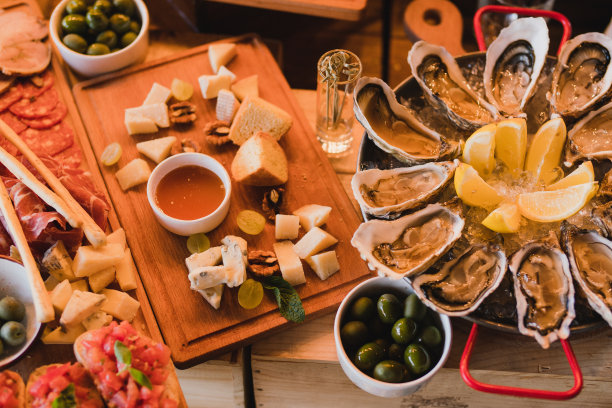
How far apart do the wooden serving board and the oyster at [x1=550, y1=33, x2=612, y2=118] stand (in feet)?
2.08

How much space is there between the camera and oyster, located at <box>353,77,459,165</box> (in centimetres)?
134

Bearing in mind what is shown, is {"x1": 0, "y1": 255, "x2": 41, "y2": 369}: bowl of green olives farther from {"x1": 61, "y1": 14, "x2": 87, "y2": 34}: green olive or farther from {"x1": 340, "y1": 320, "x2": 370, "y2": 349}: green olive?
{"x1": 61, "y1": 14, "x2": 87, "y2": 34}: green olive

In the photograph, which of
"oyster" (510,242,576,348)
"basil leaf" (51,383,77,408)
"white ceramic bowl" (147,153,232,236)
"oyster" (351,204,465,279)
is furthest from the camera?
"white ceramic bowl" (147,153,232,236)

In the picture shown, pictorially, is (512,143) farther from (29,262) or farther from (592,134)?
(29,262)

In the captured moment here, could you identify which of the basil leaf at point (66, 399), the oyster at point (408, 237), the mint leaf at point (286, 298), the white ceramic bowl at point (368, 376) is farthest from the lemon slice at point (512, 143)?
the basil leaf at point (66, 399)

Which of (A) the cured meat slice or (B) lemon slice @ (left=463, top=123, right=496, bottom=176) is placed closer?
(B) lemon slice @ (left=463, top=123, right=496, bottom=176)

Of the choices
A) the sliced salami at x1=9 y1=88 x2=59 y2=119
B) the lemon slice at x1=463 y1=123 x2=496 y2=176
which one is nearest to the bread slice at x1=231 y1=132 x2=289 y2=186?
the lemon slice at x1=463 y1=123 x2=496 y2=176

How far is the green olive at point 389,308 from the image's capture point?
1.21 metres

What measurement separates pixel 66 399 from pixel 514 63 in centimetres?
134

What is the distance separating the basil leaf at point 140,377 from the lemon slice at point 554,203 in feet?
2.90

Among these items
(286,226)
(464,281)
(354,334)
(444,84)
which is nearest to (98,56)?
(286,226)

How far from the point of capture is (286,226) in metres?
1.43

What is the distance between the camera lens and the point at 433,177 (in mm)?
1306

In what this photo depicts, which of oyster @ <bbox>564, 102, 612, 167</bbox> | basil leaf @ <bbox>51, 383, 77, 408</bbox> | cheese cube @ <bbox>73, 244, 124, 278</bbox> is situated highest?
oyster @ <bbox>564, 102, 612, 167</bbox>
